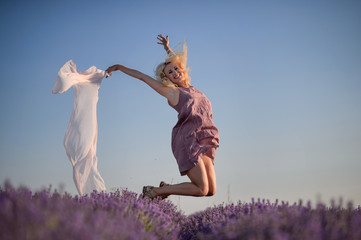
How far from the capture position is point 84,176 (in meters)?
4.45

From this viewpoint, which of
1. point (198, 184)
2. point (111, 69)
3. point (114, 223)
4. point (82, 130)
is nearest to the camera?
point (114, 223)

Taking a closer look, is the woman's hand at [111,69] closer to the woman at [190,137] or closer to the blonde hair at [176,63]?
the woman at [190,137]

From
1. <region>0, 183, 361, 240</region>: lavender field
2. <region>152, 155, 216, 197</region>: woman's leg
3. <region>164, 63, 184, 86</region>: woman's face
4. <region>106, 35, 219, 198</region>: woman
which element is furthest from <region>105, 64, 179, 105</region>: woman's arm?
<region>0, 183, 361, 240</region>: lavender field

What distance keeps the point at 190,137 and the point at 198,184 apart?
24.7 inches

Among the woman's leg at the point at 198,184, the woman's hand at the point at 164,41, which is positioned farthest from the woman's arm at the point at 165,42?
the woman's leg at the point at 198,184

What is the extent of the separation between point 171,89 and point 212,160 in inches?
45.6

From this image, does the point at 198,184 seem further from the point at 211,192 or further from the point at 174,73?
the point at 174,73

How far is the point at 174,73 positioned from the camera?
4.89m

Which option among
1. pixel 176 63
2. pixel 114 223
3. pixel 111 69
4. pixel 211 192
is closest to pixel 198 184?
pixel 211 192

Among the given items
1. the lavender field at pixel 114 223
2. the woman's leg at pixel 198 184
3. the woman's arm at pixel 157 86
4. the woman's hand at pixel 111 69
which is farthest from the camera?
the woman's hand at pixel 111 69

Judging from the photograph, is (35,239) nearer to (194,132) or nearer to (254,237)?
(254,237)

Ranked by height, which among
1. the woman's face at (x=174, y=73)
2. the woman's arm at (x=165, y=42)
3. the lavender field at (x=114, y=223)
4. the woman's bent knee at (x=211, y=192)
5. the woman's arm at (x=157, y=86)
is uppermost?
the woman's arm at (x=165, y=42)

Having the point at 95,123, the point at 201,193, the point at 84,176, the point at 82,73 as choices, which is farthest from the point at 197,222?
the point at 82,73

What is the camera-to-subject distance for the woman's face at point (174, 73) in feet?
16.0
